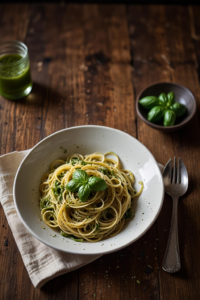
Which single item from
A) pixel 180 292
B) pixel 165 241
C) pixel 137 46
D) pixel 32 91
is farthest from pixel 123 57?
pixel 180 292

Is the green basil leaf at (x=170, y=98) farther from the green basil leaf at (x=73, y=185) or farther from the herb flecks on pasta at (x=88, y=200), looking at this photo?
the green basil leaf at (x=73, y=185)

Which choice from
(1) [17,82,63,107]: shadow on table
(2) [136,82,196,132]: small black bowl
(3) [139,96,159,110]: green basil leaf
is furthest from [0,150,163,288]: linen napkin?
(3) [139,96,159,110]: green basil leaf

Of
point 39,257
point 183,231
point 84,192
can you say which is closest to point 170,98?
point 183,231

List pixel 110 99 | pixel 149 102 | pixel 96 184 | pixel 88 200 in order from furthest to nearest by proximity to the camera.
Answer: pixel 110 99 → pixel 149 102 → pixel 88 200 → pixel 96 184

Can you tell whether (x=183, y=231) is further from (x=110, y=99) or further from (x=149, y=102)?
(x=110, y=99)

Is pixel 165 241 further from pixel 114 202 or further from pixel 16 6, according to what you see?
pixel 16 6

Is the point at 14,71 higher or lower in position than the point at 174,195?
higher
